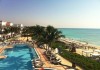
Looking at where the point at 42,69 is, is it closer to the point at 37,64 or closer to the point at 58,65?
the point at 37,64

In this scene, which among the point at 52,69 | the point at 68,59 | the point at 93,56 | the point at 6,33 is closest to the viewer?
the point at 52,69

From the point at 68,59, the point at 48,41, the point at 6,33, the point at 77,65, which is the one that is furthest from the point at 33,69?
the point at 6,33

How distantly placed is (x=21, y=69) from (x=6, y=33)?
5833 centimetres

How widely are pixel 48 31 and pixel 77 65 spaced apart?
9671 millimetres

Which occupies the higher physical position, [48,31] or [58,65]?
[48,31]

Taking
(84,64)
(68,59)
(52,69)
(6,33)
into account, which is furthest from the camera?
(6,33)

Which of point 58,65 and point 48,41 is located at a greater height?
point 48,41

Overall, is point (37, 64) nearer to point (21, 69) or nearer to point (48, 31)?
point (21, 69)

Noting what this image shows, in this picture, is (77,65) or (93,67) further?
(77,65)

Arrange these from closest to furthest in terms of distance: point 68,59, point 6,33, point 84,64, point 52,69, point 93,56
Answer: point 52,69 < point 84,64 < point 68,59 < point 93,56 < point 6,33

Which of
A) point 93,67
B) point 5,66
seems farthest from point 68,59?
point 5,66

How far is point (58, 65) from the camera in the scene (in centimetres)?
2541

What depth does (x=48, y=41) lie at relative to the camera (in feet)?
110

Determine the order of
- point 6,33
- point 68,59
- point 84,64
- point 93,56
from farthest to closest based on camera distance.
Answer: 1. point 6,33
2. point 93,56
3. point 68,59
4. point 84,64
